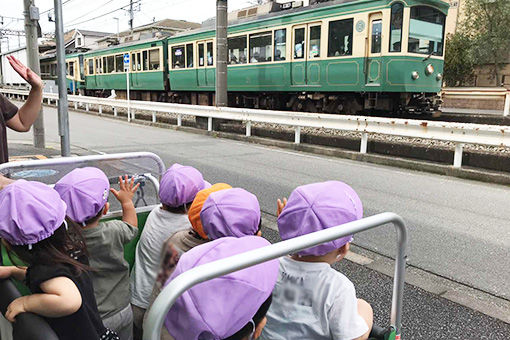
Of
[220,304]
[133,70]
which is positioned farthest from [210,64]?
[220,304]

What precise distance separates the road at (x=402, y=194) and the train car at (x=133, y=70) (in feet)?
33.6

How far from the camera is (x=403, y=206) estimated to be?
6.11 m

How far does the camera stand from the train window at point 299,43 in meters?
14.3

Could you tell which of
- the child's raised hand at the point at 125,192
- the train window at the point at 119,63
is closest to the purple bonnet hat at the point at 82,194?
the child's raised hand at the point at 125,192

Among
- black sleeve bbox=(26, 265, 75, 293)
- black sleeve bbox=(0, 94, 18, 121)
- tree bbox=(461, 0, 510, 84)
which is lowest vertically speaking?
black sleeve bbox=(26, 265, 75, 293)

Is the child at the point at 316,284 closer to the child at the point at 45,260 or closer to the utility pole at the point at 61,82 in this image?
the child at the point at 45,260

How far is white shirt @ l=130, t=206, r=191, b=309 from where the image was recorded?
263 cm

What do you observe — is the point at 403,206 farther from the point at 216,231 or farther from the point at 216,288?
the point at 216,288

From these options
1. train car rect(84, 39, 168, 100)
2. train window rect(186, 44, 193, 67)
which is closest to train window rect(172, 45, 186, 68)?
train window rect(186, 44, 193, 67)

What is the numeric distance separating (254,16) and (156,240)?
590 inches

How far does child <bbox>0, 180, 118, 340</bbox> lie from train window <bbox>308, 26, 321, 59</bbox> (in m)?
13.0

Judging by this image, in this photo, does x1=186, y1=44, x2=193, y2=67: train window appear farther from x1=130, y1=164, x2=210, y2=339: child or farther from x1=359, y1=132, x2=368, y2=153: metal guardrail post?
x1=130, y1=164, x2=210, y2=339: child

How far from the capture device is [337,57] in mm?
13352

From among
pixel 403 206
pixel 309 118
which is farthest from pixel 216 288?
pixel 309 118
